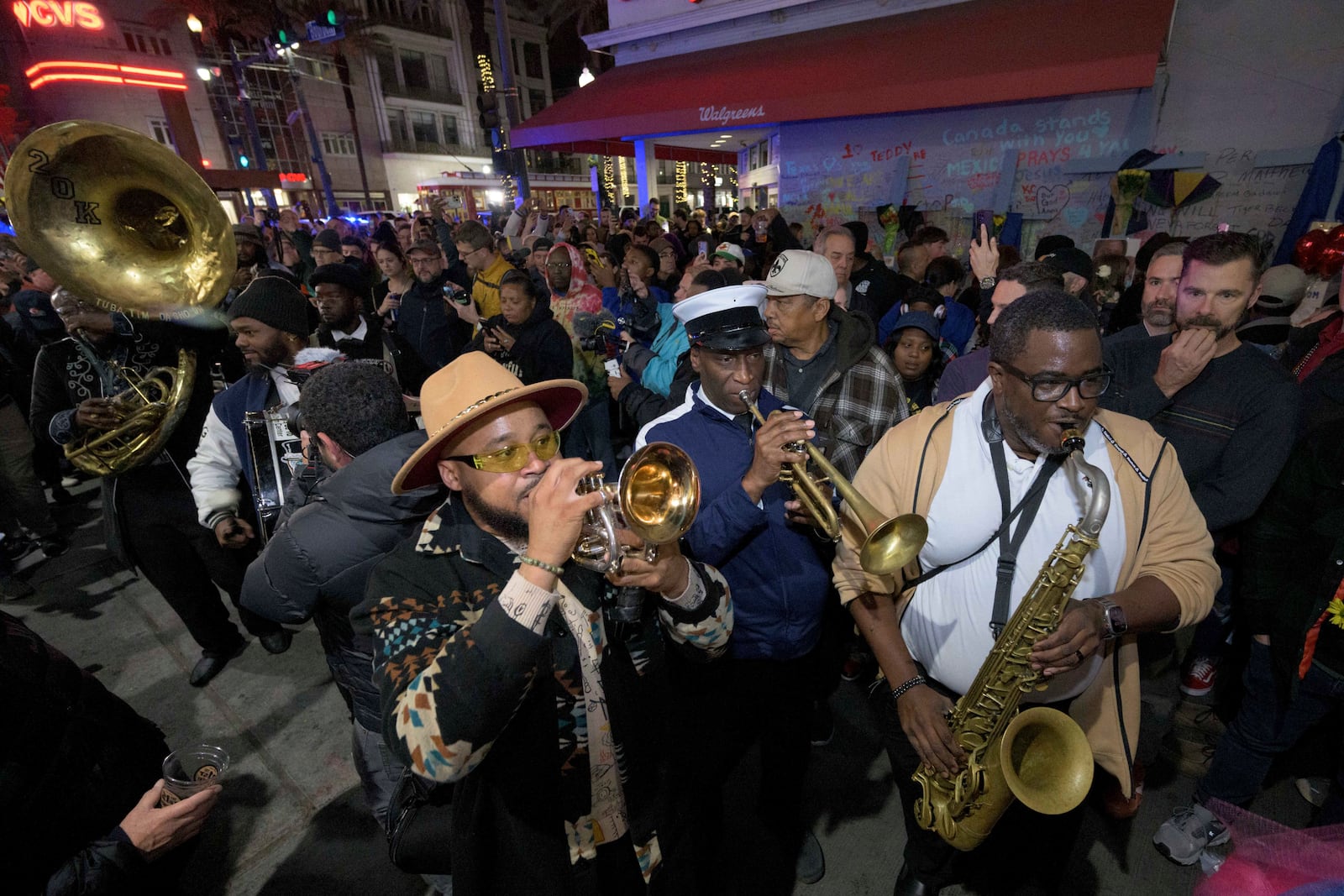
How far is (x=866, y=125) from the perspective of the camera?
993 centimetres

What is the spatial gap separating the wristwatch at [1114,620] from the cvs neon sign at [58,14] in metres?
37.1

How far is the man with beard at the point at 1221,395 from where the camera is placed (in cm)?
267

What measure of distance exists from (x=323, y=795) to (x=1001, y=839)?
354 centimetres

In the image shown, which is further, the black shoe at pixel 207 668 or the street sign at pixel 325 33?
the street sign at pixel 325 33

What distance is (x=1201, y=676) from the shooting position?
3621 millimetres

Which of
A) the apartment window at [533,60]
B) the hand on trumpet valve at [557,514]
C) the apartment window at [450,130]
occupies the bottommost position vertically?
the hand on trumpet valve at [557,514]

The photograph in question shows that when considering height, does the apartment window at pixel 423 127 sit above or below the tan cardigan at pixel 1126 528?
above

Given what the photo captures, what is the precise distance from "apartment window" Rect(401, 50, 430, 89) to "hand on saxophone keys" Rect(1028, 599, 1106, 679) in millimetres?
49571

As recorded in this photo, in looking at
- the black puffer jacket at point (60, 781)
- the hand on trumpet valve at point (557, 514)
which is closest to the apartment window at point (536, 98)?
the black puffer jacket at point (60, 781)

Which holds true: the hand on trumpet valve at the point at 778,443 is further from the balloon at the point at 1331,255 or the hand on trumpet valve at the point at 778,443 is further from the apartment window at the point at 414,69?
the apartment window at the point at 414,69

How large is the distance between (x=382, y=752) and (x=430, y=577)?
1.24 meters

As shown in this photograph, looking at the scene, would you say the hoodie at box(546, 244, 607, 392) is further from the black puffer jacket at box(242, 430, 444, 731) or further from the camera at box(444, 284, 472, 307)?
the black puffer jacket at box(242, 430, 444, 731)

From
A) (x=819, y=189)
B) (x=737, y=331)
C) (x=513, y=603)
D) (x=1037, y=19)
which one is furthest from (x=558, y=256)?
(x=1037, y=19)

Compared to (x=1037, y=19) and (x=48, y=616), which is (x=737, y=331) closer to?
(x=48, y=616)
